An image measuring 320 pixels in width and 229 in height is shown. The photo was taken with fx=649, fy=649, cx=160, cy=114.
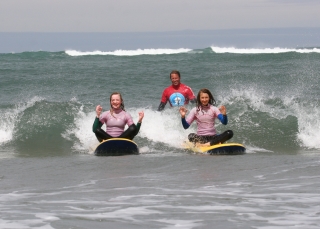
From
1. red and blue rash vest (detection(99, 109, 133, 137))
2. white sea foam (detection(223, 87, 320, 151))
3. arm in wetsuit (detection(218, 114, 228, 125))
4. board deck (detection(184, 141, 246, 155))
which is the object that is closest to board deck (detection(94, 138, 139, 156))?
red and blue rash vest (detection(99, 109, 133, 137))

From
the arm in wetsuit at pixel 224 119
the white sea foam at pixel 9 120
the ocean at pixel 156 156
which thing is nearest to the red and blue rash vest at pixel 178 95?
the ocean at pixel 156 156

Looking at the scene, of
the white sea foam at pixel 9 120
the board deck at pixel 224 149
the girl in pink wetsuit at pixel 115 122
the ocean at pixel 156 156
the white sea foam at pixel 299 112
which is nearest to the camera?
the ocean at pixel 156 156

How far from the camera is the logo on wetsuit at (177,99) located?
47.2 feet

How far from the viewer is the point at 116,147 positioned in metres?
11.6

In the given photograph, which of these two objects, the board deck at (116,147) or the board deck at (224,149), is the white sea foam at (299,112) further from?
the board deck at (116,147)

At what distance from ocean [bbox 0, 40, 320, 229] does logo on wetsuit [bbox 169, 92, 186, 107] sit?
888mm

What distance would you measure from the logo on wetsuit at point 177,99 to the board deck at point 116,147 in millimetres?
2895

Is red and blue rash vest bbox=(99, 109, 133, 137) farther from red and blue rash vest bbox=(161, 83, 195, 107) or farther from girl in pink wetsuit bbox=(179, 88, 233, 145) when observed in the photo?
red and blue rash vest bbox=(161, 83, 195, 107)

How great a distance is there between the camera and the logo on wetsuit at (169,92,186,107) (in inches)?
Result: 566

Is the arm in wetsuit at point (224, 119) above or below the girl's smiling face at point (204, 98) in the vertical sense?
below

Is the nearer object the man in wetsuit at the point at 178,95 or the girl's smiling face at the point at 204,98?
the girl's smiling face at the point at 204,98

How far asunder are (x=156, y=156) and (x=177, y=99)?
328cm

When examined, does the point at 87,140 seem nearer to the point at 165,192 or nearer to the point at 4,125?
the point at 4,125

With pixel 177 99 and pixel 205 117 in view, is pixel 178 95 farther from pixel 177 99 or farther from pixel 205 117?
pixel 205 117
